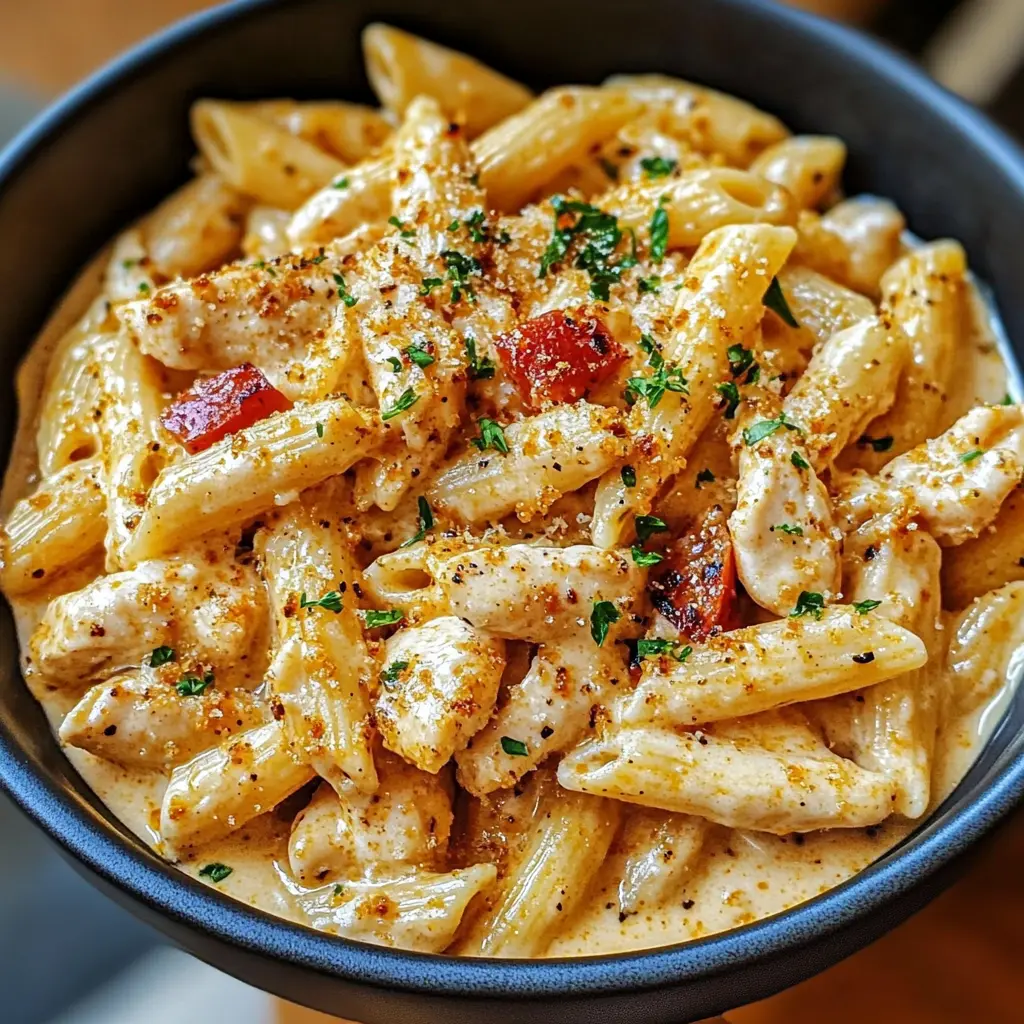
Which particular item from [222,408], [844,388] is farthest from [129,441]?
[844,388]

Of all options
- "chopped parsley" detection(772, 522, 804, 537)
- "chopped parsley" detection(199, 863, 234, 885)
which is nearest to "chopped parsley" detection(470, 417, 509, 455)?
"chopped parsley" detection(772, 522, 804, 537)

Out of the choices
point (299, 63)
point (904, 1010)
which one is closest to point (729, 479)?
point (299, 63)

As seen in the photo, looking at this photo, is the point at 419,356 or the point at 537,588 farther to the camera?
the point at 419,356

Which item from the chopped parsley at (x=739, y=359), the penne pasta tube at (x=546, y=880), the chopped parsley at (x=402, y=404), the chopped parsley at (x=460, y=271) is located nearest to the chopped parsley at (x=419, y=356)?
the chopped parsley at (x=402, y=404)

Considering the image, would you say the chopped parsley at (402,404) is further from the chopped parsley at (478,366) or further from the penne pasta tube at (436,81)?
the penne pasta tube at (436,81)

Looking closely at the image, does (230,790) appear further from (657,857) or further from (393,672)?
(657,857)
